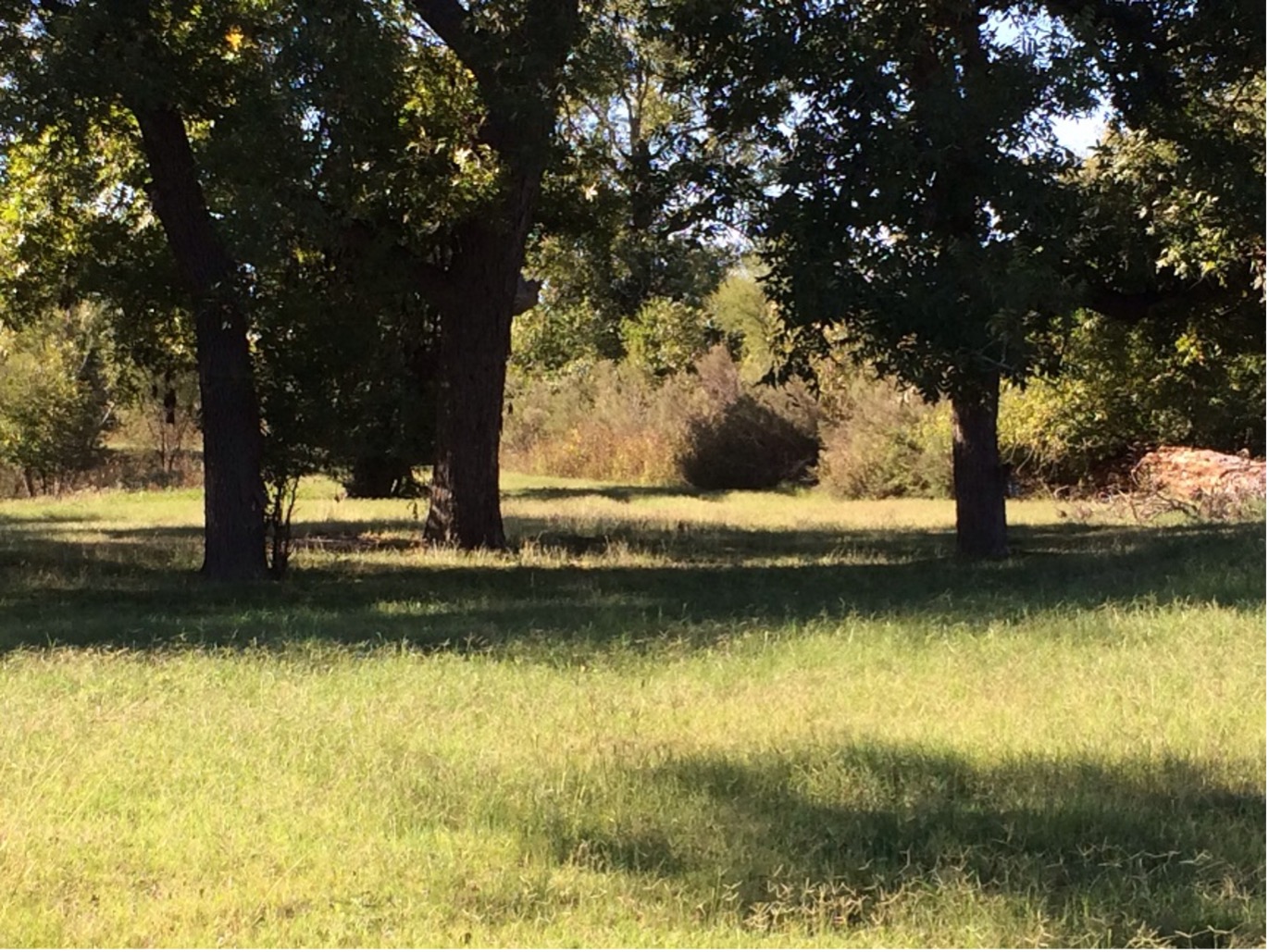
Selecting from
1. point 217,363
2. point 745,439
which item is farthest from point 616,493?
point 217,363

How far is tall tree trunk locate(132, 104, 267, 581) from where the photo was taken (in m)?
13.8

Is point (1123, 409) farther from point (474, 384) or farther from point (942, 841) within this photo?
point (942, 841)

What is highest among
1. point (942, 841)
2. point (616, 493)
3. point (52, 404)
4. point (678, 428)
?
point (52, 404)

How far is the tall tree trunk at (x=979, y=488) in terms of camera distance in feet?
53.1

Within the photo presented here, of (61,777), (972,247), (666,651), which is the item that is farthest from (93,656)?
(972,247)

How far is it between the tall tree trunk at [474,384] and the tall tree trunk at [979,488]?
5.86 m

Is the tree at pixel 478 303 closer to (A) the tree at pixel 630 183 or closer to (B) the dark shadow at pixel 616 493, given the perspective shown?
(A) the tree at pixel 630 183

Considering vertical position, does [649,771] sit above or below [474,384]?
below

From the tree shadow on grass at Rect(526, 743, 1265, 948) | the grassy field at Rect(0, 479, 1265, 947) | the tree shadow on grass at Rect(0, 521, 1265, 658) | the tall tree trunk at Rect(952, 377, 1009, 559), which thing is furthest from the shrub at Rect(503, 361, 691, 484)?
the tree shadow on grass at Rect(526, 743, 1265, 948)

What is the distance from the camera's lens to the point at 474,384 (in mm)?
16922

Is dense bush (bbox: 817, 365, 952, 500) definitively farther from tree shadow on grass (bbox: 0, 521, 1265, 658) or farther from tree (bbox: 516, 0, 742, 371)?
tree shadow on grass (bbox: 0, 521, 1265, 658)

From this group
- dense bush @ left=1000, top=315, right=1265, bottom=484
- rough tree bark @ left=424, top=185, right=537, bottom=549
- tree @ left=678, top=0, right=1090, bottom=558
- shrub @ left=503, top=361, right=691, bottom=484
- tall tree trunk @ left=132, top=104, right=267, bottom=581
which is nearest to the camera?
tree @ left=678, top=0, right=1090, bottom=558

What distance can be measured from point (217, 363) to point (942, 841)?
36.2ft

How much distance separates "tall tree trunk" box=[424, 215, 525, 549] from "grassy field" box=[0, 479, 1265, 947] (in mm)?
5535
